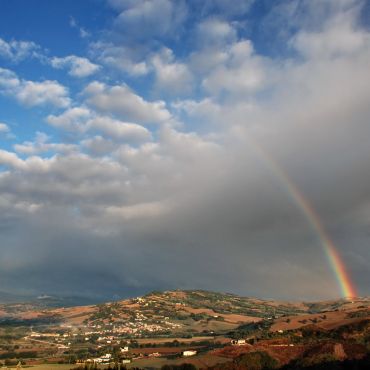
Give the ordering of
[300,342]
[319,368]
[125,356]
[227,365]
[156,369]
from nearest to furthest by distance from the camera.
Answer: [319,368] → [227,365] → [156,369] → [300,342] → [125,356]

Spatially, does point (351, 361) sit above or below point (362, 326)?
below

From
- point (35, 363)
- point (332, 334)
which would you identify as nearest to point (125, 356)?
point (35, 363)

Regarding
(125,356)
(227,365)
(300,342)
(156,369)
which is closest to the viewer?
(227,365)

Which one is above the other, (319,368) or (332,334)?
(332,334)

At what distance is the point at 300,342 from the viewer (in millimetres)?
160250

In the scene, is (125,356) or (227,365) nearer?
(227,365)

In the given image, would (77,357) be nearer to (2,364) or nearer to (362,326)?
(2,364)

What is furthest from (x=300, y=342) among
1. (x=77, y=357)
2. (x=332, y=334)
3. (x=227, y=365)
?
(x=77, y=357)

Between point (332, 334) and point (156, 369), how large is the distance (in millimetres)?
63380

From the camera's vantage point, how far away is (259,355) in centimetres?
13075

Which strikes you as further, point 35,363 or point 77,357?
point 77,357

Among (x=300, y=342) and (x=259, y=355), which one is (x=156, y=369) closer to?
(x=259, y=355)

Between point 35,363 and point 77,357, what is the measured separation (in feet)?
58.6

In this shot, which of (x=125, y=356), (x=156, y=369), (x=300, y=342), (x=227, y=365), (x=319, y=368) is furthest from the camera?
(x=125, y=356)
